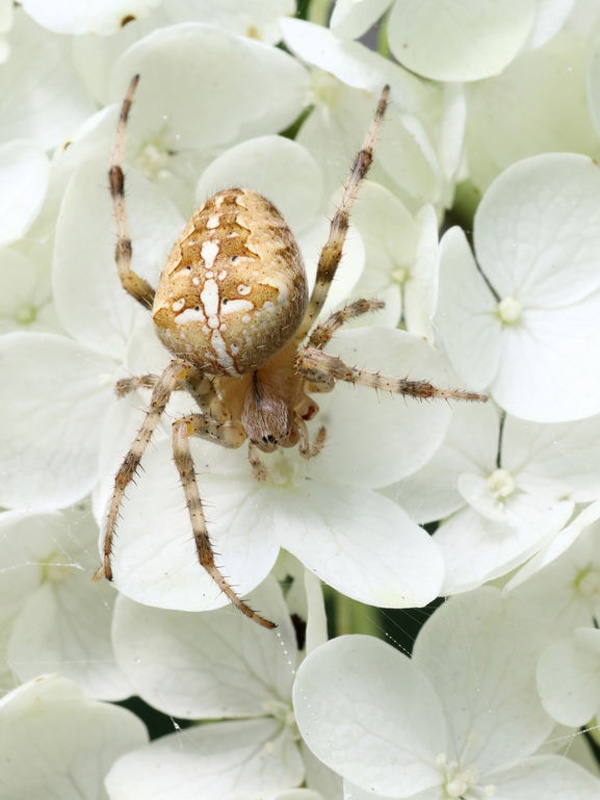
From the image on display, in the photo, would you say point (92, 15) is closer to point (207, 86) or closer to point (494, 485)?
point (207, 86)

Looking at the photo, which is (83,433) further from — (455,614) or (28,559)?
(455,614)

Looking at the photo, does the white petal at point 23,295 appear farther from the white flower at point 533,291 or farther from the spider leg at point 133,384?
the white flower at point 533,291

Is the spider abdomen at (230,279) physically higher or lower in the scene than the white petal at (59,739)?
higher

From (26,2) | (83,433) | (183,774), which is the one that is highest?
(26,2)

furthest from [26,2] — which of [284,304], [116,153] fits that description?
[284,304]

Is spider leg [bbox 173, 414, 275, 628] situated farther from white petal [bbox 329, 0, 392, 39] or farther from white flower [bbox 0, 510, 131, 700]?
white petal [bbox 329, 0, 392, 39]

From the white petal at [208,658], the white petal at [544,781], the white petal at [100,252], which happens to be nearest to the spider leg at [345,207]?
the white petal at [100,252]
